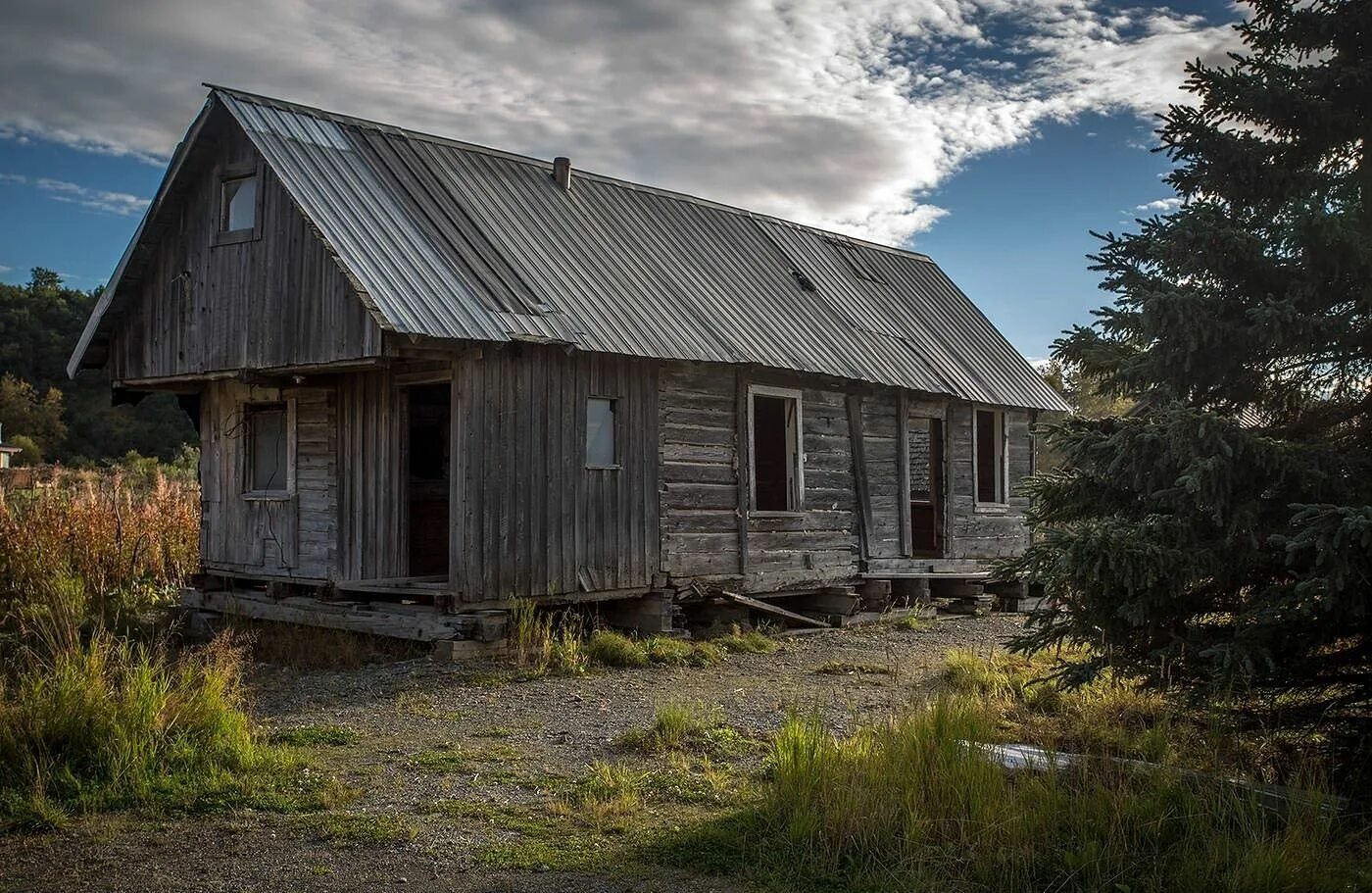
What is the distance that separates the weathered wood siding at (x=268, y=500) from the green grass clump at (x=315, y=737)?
5.43 meters

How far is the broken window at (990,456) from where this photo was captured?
67.7ft

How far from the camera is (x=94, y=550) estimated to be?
1617cm

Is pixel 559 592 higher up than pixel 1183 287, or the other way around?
pixel 1183 287

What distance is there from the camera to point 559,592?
1346 centimetres

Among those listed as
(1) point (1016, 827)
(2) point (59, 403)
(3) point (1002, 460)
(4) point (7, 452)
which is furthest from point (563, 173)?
(2) point (59, 403)

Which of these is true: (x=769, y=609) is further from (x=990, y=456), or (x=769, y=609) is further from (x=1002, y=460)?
(x=990, y=456)

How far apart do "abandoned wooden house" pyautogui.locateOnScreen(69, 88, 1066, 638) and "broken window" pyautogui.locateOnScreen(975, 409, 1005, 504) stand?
251 centimetres

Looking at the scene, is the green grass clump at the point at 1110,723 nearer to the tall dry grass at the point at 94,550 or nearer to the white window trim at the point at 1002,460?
the tall dry grass at the point at 94,550

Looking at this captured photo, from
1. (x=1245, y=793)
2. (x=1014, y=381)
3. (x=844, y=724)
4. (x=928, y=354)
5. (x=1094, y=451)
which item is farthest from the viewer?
(x=1014, y=381)

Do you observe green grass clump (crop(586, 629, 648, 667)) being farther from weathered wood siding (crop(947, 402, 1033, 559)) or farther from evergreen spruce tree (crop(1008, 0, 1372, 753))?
weathered wood siding (crop(947, 402, 1033, 559))

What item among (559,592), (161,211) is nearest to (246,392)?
(161,211)

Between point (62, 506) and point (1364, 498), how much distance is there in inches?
627

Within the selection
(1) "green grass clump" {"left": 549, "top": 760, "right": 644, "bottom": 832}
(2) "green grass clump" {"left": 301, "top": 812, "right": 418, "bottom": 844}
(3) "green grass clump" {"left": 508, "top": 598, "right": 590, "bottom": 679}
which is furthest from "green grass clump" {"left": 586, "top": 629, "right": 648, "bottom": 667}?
(2) "green grass clump" {"left": 301, "top": 812, "right": 418, "bottom": 844}

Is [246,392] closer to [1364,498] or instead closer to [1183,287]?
[1183,287]
